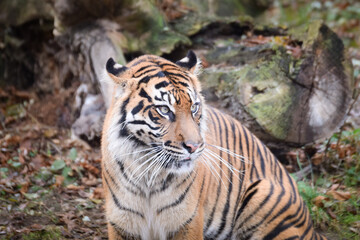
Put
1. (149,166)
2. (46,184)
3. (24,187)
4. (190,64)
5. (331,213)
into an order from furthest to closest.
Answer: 1. (46,184)
2. (24,187)
3. (331,213)
4. (190,64)
5. (149,166)

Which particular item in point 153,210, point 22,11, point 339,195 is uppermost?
point 22,11

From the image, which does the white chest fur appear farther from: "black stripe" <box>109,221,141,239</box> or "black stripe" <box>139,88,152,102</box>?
"black stripe" <box>139,88,152,102</box>

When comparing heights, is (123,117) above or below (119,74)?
below

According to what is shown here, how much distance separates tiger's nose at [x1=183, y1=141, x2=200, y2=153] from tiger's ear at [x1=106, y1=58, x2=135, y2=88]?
635 mm

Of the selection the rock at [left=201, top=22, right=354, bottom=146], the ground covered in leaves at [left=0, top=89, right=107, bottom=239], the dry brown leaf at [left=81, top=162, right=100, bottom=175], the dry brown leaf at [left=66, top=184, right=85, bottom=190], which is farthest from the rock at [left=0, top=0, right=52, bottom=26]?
the rock at [left=201, top=22, right=354, bottom=146]

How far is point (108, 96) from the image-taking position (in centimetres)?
582

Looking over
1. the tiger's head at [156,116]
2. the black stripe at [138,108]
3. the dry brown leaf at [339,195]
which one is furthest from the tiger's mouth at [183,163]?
the dry brown leaf at [339,195]

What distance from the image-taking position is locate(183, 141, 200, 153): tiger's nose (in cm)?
308

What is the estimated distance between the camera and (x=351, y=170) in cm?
546

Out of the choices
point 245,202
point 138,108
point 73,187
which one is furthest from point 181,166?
point 73,187

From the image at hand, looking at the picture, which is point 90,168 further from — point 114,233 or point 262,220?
point 262,220

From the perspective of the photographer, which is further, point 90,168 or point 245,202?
point 90,168

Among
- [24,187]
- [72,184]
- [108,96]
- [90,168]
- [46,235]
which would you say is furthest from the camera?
[108,96]

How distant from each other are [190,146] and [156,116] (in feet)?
1.08
